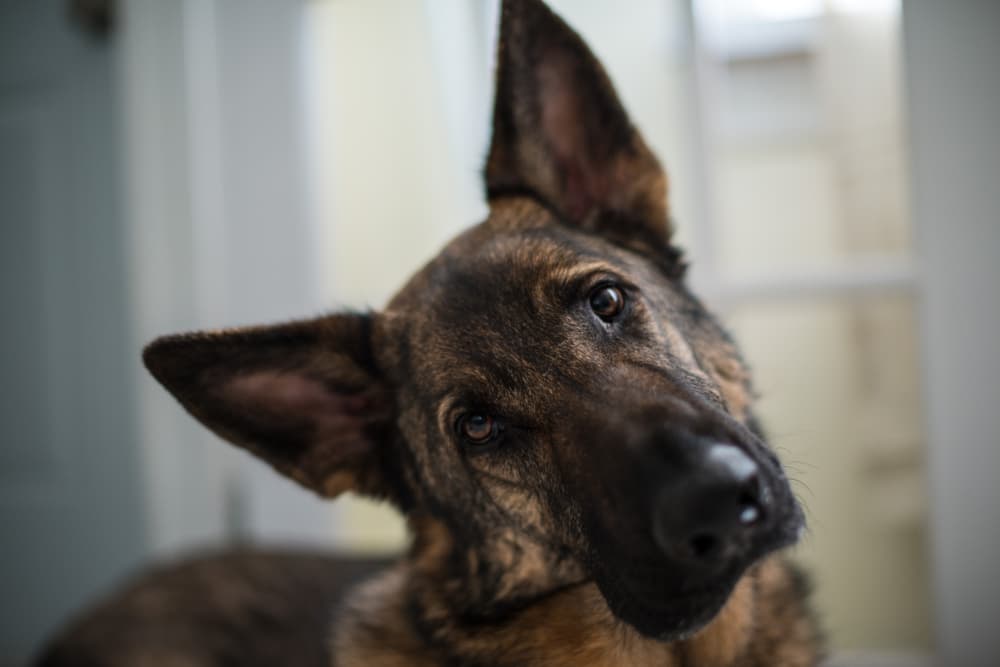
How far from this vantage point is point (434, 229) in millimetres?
2898

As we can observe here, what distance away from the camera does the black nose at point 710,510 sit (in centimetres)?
89

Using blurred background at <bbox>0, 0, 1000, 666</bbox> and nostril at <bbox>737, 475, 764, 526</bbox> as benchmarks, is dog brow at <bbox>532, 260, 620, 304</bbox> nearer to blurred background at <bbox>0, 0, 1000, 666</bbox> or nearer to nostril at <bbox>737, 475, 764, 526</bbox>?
nostril at <bbox>737, 475, 764, 526</bbox>

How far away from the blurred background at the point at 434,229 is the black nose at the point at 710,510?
3.12ft

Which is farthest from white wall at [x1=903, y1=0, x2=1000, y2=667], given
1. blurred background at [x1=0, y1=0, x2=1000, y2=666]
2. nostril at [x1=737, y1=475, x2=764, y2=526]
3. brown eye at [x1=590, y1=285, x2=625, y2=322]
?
nostril at [x1=737, y1=475, x2=764, y2=526]

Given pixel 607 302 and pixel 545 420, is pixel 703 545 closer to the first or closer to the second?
pixel 545 420

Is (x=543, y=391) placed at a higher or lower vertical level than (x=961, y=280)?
lower

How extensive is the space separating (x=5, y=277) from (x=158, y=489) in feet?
5.24

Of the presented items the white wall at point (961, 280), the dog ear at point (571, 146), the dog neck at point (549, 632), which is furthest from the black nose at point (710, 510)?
the white wall at point (961, 280)

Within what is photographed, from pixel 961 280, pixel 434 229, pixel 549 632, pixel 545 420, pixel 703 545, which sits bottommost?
pixel 549 632

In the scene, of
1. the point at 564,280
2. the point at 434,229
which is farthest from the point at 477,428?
the point at 434,229

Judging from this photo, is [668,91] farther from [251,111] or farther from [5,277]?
[5,277]

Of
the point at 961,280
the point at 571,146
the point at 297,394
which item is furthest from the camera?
the point at 961,280

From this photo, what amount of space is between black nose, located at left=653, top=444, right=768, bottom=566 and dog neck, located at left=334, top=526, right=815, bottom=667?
1.17 ft

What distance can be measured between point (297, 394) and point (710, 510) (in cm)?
91
